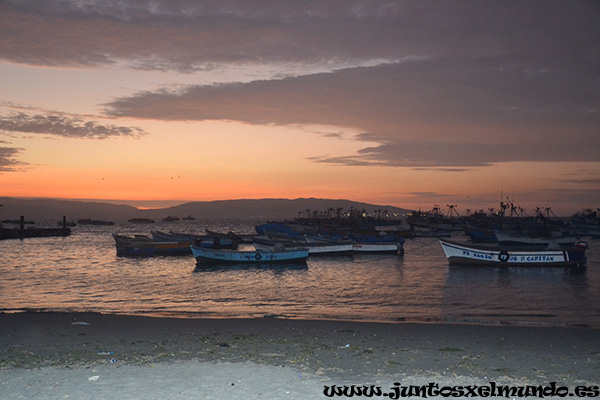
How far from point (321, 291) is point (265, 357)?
18.9 meters

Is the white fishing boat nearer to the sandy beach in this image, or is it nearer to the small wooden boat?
the small wooden boat

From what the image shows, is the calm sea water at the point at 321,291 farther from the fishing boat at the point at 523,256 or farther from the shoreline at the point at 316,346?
the shoreline at the point at 316,346

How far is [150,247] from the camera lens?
58438 millimetres

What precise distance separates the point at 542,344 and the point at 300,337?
7033 mm

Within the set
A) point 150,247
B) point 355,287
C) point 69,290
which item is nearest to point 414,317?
point 355,287

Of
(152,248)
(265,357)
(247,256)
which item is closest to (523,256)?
(247,256)

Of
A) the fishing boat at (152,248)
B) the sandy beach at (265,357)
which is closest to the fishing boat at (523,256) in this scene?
the sandy beach at (265,357)

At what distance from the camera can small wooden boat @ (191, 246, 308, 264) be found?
140 feet

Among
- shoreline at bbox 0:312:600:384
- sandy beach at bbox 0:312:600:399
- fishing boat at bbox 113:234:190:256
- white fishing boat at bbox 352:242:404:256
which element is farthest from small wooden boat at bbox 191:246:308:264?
sandy beach at bbox 0:312:600:399

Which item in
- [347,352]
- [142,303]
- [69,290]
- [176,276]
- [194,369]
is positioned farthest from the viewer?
[176,276]

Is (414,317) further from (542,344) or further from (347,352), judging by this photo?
(347,352)

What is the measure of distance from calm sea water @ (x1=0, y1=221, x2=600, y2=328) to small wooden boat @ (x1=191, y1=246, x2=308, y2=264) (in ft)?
4.27

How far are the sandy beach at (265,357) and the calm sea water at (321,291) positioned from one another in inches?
165

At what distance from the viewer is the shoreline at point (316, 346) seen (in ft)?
32.8
